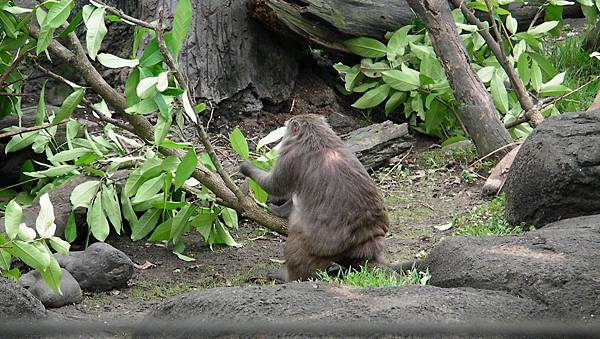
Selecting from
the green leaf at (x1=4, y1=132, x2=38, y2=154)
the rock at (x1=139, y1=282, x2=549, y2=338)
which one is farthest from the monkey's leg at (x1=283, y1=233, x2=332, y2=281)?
the green leaf at (x1=4, y1=132, x2=38, y2=154)

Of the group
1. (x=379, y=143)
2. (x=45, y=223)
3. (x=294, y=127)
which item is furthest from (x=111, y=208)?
(x=379, y=143)

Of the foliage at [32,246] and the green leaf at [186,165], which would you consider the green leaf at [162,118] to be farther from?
the foliage at [32,246]

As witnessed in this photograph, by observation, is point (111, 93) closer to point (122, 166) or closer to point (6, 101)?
point (122, 166)

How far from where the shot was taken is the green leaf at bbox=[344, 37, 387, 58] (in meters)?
10.1

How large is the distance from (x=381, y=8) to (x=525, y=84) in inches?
76.2

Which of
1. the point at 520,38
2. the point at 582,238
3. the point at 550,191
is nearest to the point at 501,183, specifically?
the point at 550,191

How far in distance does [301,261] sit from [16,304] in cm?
248

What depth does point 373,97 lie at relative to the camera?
10.1m

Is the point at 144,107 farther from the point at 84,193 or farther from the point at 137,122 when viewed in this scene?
the point at 84,193

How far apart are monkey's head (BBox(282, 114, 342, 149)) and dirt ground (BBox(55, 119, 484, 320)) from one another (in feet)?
3.50

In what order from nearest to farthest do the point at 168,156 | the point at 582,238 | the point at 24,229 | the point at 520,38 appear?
the point at 582,238 < the point at 24,229 < the point at 168,156 < the point at 520,38

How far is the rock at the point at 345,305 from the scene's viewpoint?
169 inches

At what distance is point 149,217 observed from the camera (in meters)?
7.89

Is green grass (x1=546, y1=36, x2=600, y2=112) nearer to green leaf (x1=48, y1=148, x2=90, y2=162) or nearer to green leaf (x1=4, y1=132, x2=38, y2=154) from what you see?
green leaf (x1=48, y1=148, x2=90, y2=162)
